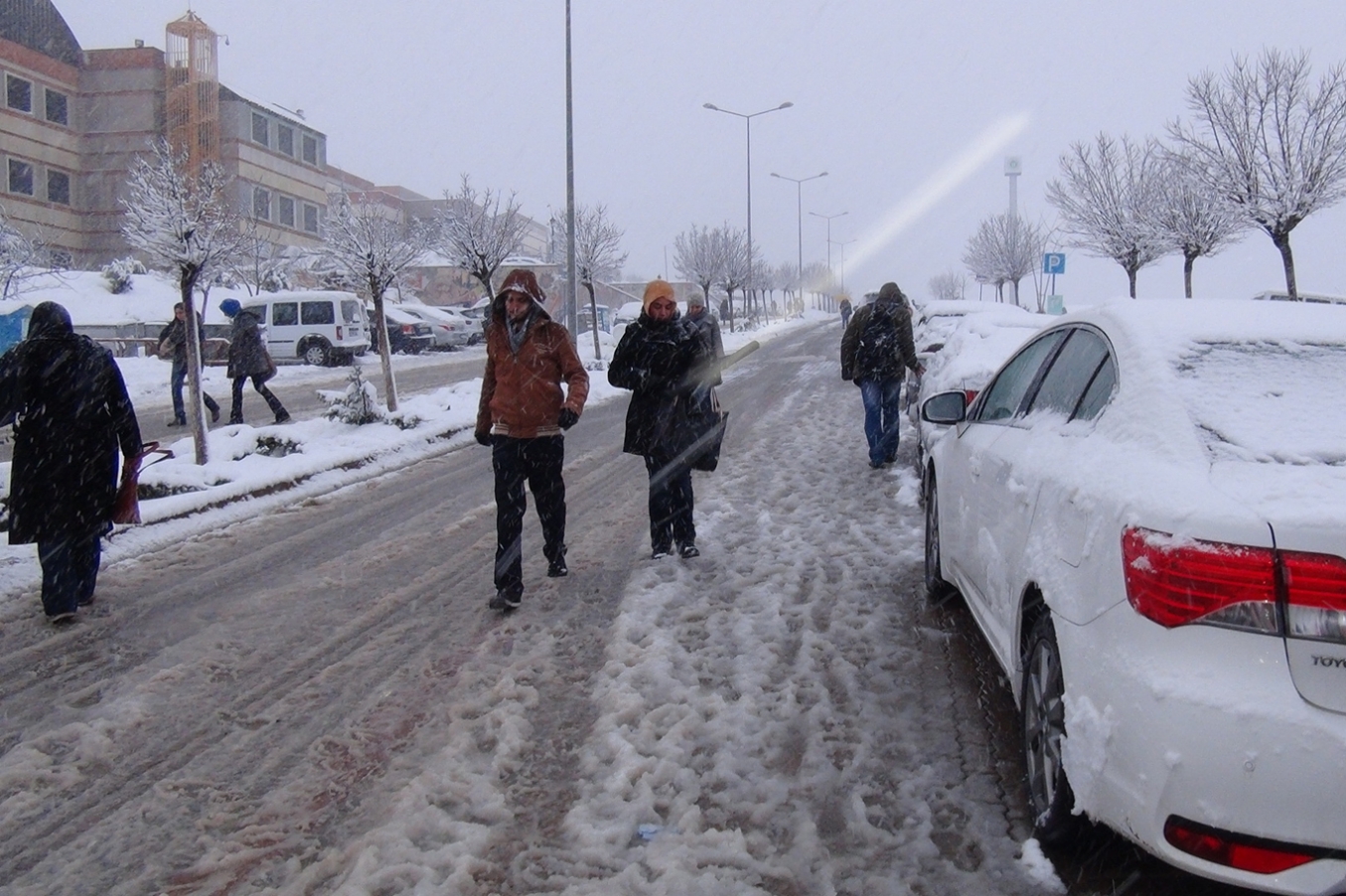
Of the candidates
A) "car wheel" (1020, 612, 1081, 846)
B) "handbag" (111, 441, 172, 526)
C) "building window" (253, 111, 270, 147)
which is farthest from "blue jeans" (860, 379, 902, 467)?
"building window" (253, 111, 270, 147)

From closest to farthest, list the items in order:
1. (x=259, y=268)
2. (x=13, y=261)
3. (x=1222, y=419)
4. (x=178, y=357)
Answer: (x=1222, y=419), (x=178, y=357), (x=13, y=261), (x=259, y=268)

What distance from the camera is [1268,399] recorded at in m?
2.82

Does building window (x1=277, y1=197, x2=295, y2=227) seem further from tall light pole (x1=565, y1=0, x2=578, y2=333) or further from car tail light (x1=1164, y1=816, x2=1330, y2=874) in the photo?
car tail light (x1=1164, y1=816, x2=1330, y2=874)

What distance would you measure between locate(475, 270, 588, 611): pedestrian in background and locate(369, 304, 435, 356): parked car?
1080 inches

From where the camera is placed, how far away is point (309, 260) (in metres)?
46.3

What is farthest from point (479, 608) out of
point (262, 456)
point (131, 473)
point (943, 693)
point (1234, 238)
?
point (1234, 238)

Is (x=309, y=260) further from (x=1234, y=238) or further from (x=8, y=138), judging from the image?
(x=1234, y=238)

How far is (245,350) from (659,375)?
9659 mm

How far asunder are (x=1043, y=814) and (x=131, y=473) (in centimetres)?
511

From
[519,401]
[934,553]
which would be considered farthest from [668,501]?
[934,553]

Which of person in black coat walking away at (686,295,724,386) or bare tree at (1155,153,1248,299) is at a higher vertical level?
bare tree at (1155,153,1248,299)

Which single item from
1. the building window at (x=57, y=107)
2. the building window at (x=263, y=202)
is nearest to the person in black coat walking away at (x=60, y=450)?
the building window at (x=263, y=202)

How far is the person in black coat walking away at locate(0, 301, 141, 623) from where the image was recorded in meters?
5.53

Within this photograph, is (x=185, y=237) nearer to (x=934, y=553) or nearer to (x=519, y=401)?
(x=519, y=401)
